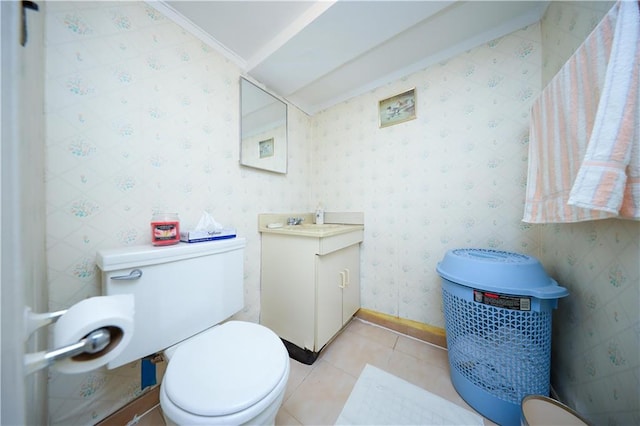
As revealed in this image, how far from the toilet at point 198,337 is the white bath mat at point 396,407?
19.6 inches

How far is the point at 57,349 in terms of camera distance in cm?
37

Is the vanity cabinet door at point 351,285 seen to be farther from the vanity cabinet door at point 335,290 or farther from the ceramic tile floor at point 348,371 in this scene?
the ceramic tile floor at point 348,371

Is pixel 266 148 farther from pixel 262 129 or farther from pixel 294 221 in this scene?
pixel 294 221

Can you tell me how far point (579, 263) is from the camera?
2.63 ft

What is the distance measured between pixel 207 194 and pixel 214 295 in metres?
0.55

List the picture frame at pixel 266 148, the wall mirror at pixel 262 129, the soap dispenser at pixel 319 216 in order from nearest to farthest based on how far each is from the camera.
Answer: the wall mirror at pixel 262 129 → the picture frame at pixel 266 148 → the soap dispenser at pixel 319 216

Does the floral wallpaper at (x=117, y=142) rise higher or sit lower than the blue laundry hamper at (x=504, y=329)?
higher

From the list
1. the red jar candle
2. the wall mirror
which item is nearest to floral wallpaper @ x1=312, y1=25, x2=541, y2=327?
the wall mirror

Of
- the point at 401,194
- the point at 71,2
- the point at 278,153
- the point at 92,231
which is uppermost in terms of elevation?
the point at 71,2

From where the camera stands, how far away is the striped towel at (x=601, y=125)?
0.50 meters

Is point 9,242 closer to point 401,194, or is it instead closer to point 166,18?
point 166,18

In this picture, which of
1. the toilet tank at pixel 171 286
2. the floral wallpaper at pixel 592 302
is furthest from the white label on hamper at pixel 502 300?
the toilet tank at pixel 171 286

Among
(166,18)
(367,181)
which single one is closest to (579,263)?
(367,181)

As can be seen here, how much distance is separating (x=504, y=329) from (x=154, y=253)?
142 centimetres
